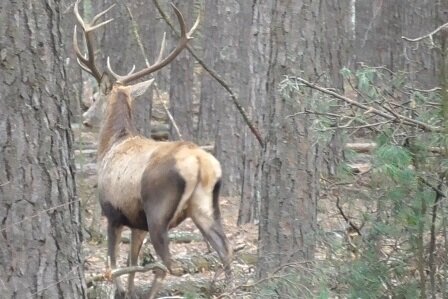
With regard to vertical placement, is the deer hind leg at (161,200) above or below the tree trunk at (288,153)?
below

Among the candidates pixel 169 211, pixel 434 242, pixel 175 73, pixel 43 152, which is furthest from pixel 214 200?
pixel 175 73

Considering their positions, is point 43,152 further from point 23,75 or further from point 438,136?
point 438,136

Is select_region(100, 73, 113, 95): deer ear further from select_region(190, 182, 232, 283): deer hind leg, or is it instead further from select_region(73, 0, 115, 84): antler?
select_region(190, 182, 232, 283): deer hind leg

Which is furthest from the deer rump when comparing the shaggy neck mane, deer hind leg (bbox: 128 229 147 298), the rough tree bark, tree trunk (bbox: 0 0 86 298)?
the rough tree bark

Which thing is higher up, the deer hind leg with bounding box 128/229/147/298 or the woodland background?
the woodland background

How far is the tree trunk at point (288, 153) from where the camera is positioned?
22.2 feet

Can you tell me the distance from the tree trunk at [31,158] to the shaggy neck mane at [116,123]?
5.80 m

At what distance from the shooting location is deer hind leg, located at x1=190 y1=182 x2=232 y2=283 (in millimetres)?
9359

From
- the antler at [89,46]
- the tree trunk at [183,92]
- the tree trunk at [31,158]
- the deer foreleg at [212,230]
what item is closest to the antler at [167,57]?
the antler at [89,46]

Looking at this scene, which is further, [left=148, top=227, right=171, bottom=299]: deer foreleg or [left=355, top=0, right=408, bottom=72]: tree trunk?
[left=355, top=0, right=408, bottom=72]: tree trunk

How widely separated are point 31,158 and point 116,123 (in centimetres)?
602

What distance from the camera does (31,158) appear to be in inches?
180

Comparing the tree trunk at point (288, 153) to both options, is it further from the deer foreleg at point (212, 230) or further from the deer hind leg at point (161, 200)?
the deer foreleg at point (212, 230)

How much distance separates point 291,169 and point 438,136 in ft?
5.21
